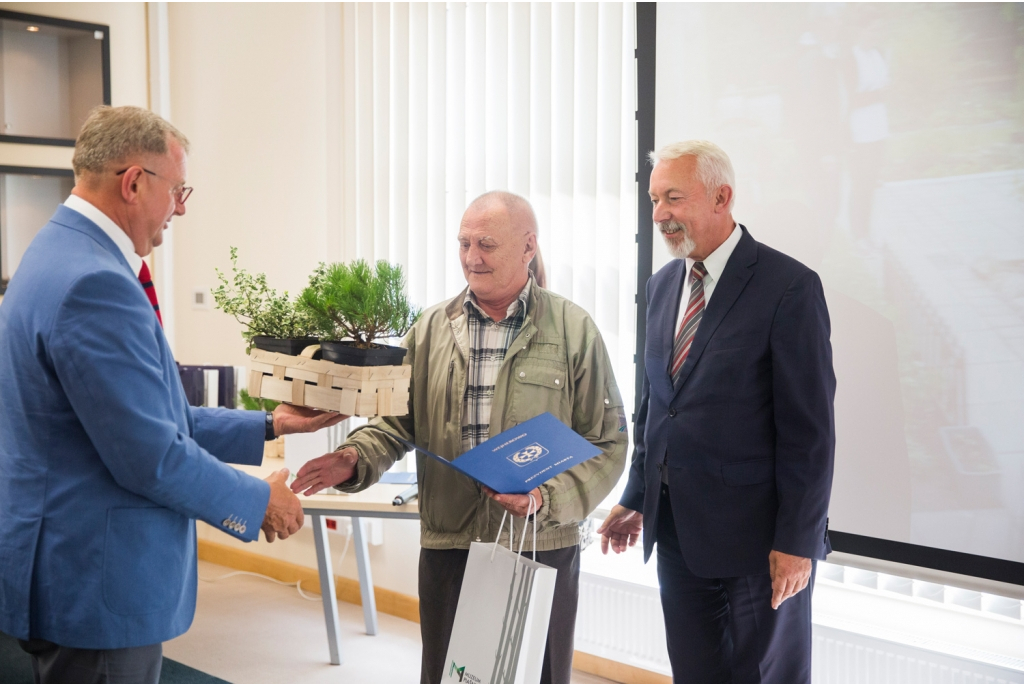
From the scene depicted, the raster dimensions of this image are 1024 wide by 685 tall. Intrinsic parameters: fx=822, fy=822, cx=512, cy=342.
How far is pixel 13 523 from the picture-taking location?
1.39m

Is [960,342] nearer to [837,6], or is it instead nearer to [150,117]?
[837,6]

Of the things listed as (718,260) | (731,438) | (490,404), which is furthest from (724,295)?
(490,404)

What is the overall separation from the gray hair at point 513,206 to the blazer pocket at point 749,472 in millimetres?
721

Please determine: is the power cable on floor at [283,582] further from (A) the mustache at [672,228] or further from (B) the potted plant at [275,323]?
(A) the mustache at [672,228]

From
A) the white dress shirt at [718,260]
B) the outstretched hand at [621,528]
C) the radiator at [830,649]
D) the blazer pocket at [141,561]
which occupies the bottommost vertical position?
the radiator at [830,649]

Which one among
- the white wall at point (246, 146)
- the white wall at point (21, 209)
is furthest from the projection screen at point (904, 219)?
the white wall at point (21, 209)

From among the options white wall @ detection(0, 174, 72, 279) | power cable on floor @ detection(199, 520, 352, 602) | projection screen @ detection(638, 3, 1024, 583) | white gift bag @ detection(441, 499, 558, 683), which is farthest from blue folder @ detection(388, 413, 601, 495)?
white wall @ detection(0, 174, 72, 279)

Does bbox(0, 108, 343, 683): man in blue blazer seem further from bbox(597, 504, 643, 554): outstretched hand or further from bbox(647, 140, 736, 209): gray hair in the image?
bbox(647, 140, 736, 209): gray hair

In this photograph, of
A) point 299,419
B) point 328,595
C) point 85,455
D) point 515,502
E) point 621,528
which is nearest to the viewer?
point 85,455

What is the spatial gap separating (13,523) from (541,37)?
104 inches

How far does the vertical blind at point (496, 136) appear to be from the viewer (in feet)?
10.4

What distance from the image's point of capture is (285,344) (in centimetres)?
167

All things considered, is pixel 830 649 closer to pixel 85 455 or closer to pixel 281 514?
pixel 281 514

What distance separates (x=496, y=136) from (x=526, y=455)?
7.26 feet
